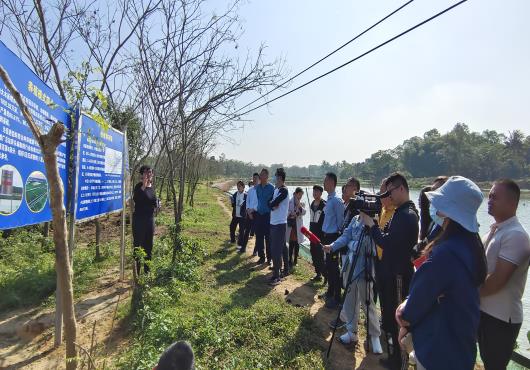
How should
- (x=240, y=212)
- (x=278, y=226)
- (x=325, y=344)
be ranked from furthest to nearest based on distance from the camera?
(x=240, y=212)
(x=278, y=226)
(x=325, y=344)

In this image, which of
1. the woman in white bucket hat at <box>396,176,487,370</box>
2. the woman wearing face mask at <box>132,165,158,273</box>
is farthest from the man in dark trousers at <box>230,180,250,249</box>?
the woman in white bucket hat at <box>396,176,487,370</box>

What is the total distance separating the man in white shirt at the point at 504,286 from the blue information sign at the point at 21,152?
339cm

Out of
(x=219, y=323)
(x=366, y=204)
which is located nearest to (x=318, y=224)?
(x=219, y=323)

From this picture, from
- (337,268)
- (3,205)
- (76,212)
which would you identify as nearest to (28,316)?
(76,212)

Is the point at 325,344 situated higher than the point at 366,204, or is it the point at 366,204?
the point at 366,204

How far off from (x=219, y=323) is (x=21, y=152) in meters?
2.60

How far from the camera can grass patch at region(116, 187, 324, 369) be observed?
11.0 feet

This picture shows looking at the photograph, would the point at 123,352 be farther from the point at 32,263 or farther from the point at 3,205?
the point at 32,263

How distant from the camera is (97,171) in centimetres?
482

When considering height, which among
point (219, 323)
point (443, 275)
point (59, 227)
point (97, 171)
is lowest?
point (219, 323)

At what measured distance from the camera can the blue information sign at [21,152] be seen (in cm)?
270

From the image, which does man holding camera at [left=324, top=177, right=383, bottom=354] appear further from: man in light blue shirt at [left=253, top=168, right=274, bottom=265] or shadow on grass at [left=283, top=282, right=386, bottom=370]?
man in light blue shirt at [left=253, top=168, right=274, bottom=265]

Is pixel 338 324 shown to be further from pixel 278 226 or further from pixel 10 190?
pixel 10 190

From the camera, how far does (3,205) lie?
2738 millimetres
